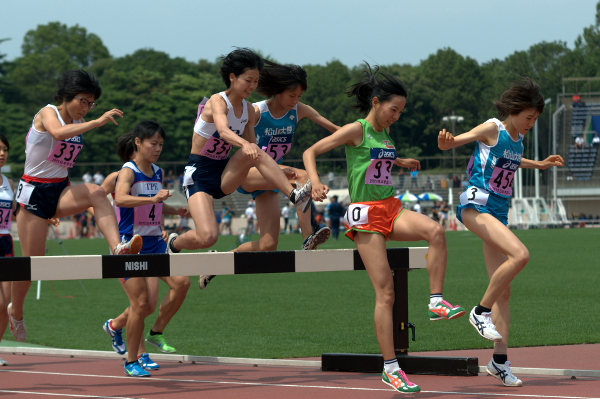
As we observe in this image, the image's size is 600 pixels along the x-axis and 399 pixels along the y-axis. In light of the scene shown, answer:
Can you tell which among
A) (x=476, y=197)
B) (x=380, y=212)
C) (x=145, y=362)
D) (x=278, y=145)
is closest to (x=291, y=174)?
(x=278, y=145)

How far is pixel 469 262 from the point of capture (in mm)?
20281

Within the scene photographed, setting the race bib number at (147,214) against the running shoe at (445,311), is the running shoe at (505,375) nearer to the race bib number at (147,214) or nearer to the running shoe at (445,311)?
the running shoe at (445,311)

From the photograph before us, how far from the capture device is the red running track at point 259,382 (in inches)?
228

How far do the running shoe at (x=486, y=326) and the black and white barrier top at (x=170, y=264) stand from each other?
107 cm

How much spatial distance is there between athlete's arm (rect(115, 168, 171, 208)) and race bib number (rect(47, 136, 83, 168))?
54cm

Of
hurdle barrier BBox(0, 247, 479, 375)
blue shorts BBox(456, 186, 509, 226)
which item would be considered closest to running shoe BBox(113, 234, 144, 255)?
hurdle barrier BBox(0, 247, 479, 375)

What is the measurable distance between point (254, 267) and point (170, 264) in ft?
2.18

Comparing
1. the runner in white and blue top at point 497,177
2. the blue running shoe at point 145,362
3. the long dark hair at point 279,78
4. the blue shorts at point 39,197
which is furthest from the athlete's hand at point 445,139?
the blue running shoe at point 145,362

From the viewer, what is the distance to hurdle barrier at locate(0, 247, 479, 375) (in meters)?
5.39

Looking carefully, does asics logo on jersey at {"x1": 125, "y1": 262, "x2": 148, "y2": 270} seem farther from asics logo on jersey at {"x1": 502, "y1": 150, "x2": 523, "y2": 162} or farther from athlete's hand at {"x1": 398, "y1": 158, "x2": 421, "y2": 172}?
asics logo on jersey at {"x1": 502, "y1": 150, "x2": 523, "y2": 162}

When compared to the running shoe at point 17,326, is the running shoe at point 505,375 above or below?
below

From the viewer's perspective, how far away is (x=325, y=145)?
547 centimetres

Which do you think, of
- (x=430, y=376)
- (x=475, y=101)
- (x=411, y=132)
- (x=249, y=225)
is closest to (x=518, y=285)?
(x=430, y=376)

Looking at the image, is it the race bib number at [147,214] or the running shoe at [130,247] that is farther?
the race bib number at [147,214]
